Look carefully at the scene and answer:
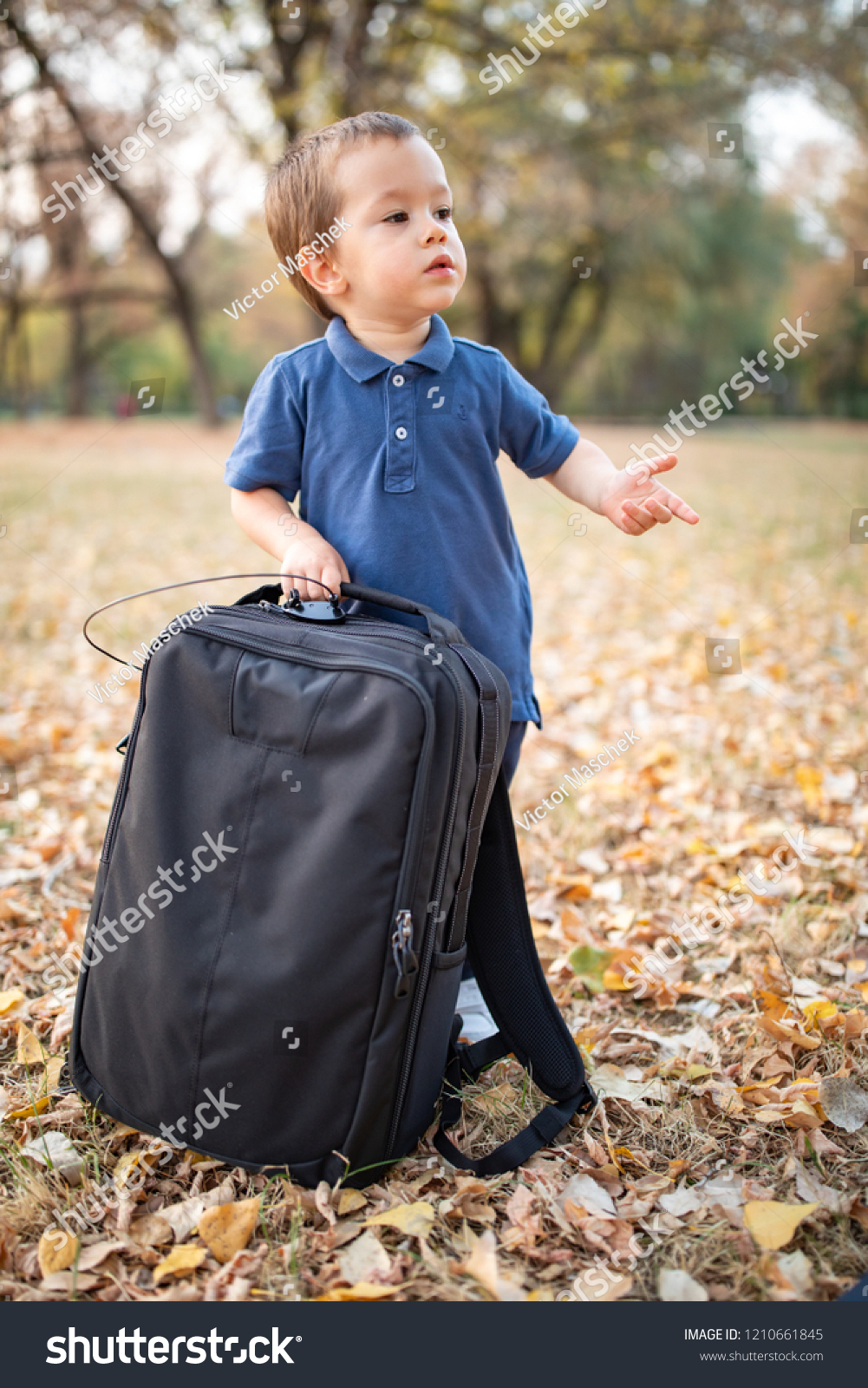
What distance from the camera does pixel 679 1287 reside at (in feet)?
4.62

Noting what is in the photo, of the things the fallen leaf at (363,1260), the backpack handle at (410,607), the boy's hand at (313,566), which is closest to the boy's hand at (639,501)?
the backpack handle at (410,607)

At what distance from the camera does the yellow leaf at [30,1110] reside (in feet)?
→ 5.75

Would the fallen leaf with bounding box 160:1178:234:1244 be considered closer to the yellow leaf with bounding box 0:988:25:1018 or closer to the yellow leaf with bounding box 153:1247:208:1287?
the yellow leaf with bounding box 153:1247:208:1287

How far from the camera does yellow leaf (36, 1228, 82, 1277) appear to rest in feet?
Answer: 4.76

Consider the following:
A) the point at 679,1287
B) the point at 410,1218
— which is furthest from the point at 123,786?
the point at 679,1287

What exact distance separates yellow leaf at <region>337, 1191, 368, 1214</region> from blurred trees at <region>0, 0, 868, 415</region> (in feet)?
8.68

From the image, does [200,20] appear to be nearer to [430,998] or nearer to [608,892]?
A: [608,892]

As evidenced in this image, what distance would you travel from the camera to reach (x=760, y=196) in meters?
19.8

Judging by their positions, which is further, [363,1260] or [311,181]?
[311,181]

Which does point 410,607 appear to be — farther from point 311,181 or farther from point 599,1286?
point 599,1286

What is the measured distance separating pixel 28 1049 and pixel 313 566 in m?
1.14

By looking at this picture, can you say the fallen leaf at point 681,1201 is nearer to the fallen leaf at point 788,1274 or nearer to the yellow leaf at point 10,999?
the fallen leaf at point 788,1274

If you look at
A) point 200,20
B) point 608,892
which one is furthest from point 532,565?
point 200,20

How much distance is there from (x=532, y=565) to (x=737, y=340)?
18.3m
